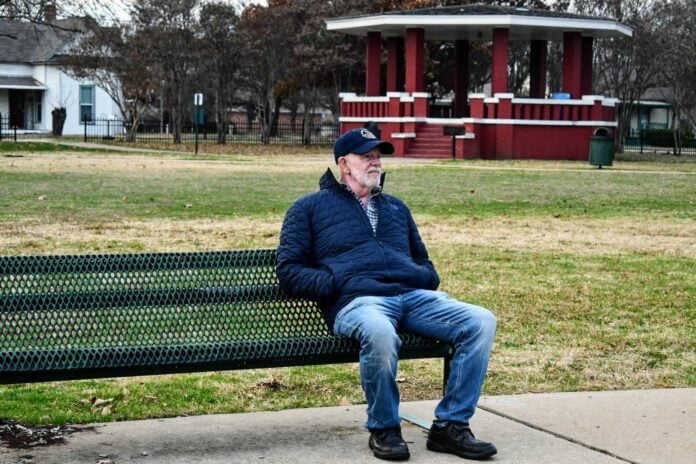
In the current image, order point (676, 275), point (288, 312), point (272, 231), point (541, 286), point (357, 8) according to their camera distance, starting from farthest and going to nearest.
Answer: point (357, 8), point (272, 231), point (676, 275), point (541, 286), point (288, 312)

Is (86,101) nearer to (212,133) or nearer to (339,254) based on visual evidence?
(212,133)

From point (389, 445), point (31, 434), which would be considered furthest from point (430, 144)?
point (389, 445)

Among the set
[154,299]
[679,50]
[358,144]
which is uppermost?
[679,50]

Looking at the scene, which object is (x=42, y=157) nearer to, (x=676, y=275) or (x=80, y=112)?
(x=676, y=275)

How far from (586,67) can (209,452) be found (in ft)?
133

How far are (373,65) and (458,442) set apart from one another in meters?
39.7

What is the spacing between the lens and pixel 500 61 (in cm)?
4125

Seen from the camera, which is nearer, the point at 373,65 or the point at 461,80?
the point at 373,65

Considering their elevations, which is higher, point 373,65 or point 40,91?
point 373,65

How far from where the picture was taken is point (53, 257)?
214 inches

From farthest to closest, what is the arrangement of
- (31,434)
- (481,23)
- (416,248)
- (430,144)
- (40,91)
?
(40,91), (430,144), (481,23), (416,248), (31,434)

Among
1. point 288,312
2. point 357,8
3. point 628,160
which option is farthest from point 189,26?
point 288,312

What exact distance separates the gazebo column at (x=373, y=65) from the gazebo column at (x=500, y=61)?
467 centimetres

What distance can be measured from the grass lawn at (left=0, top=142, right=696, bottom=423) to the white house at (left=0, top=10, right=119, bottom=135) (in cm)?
4047
